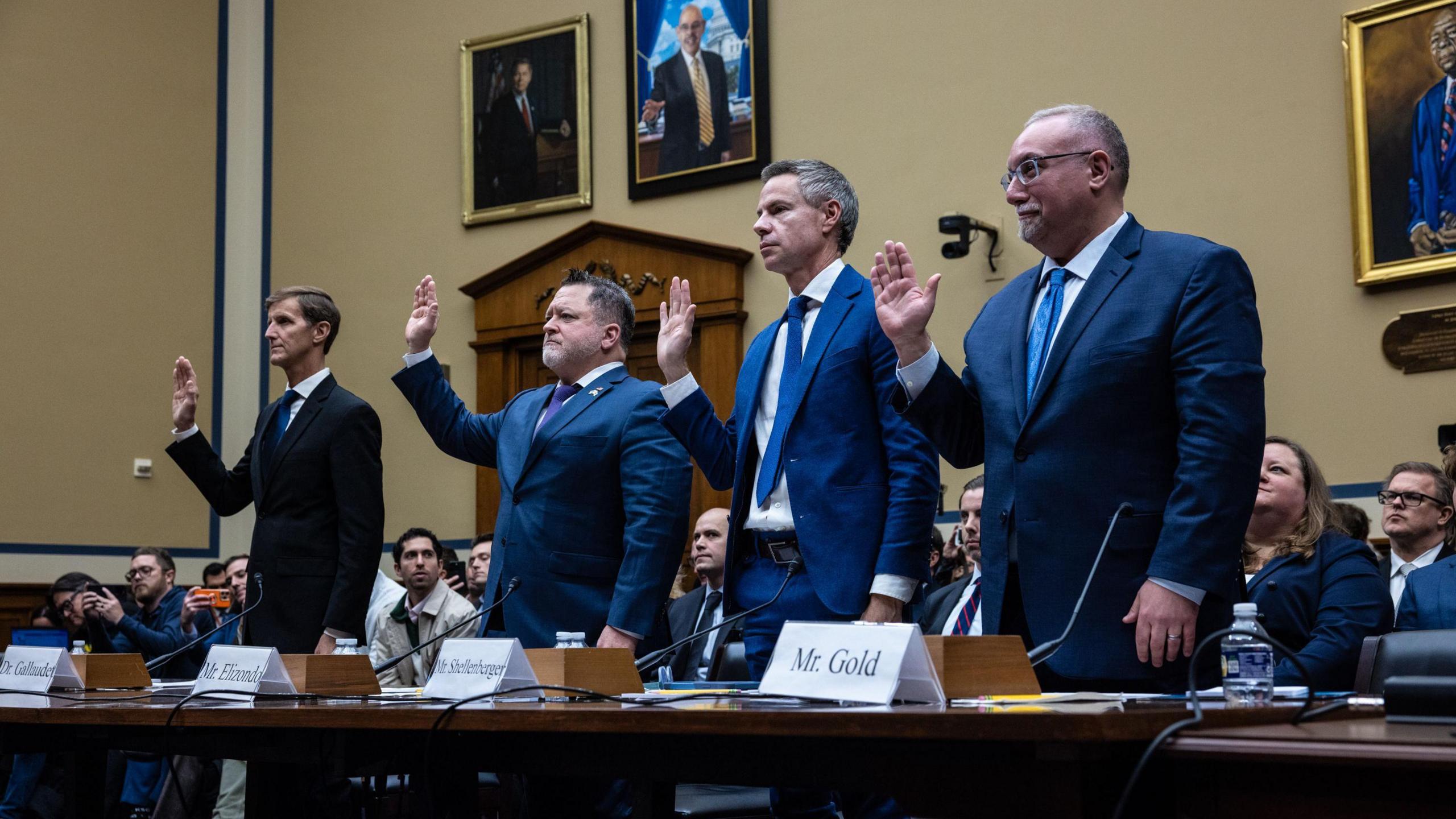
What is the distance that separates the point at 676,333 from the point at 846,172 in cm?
500

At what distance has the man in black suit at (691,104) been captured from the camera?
7824 mm

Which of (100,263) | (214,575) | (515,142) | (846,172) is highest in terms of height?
(515,142)

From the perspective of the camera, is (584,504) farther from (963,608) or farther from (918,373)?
(963,608)

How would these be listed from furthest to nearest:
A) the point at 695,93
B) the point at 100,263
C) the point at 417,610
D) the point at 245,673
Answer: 1. the point at 100,263
2. the point at 695,93
3. the point at 417,610
4. the point at 245,673

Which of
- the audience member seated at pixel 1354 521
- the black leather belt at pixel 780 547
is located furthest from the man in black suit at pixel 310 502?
the audience member seated at pixel 1354 521

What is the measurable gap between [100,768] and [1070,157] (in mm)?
1903

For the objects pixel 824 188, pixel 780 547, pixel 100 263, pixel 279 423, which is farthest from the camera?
pixel 100 263

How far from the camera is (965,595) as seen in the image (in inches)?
176

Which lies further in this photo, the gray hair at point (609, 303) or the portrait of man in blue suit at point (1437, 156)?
the portrait of man in blue suit at point (1437, 156)

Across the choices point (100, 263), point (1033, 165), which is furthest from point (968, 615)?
point (100, 263)

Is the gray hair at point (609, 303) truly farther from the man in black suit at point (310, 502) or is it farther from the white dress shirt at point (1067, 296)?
the white dress shirt at point (1067, 296)

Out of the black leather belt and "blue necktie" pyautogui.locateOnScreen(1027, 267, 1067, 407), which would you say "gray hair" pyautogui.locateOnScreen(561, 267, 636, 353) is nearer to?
the black leather belt

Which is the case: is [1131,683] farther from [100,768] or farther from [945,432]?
[100,768]

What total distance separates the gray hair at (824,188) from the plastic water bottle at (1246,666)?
126cm
